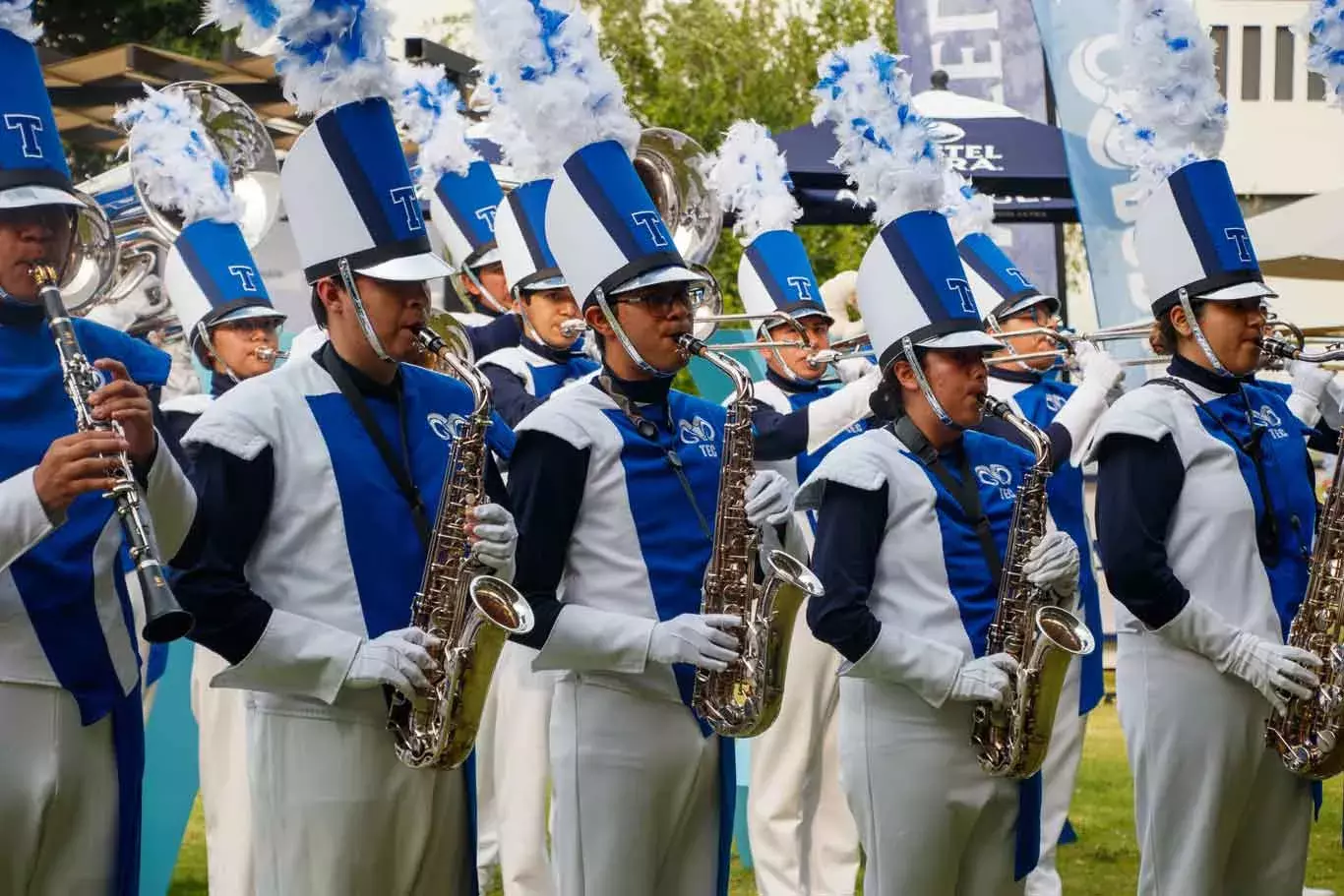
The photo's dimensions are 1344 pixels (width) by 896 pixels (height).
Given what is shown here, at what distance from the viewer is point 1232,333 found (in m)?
6.20

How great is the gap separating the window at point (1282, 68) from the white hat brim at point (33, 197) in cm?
5253

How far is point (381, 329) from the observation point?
483 centimetres

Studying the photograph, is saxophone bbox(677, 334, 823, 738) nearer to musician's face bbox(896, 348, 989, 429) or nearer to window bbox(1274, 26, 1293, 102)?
musician's face bbox(896, 348, 989, 429)

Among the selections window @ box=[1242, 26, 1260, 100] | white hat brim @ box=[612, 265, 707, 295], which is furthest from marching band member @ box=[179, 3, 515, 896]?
window @ box=[1242, 26, 1260, 100]

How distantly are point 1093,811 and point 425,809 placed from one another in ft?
23.5

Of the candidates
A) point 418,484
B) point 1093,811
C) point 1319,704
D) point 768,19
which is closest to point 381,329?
point 418,484

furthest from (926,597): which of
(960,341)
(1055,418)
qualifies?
(1055,418)

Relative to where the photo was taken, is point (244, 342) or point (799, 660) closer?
point (244, 342)

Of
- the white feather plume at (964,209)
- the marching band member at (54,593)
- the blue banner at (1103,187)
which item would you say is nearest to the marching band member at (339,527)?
the marching band member at (54,593)

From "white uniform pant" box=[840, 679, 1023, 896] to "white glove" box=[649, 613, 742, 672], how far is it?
0.61m

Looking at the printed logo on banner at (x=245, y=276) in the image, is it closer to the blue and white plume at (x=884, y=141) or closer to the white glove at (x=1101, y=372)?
the blue and white plume at (x=884, y=141)

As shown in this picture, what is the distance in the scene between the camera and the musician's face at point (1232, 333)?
6.18 m

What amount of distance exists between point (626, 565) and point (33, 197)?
1740mm

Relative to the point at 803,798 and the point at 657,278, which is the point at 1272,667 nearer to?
the point at 657,278
